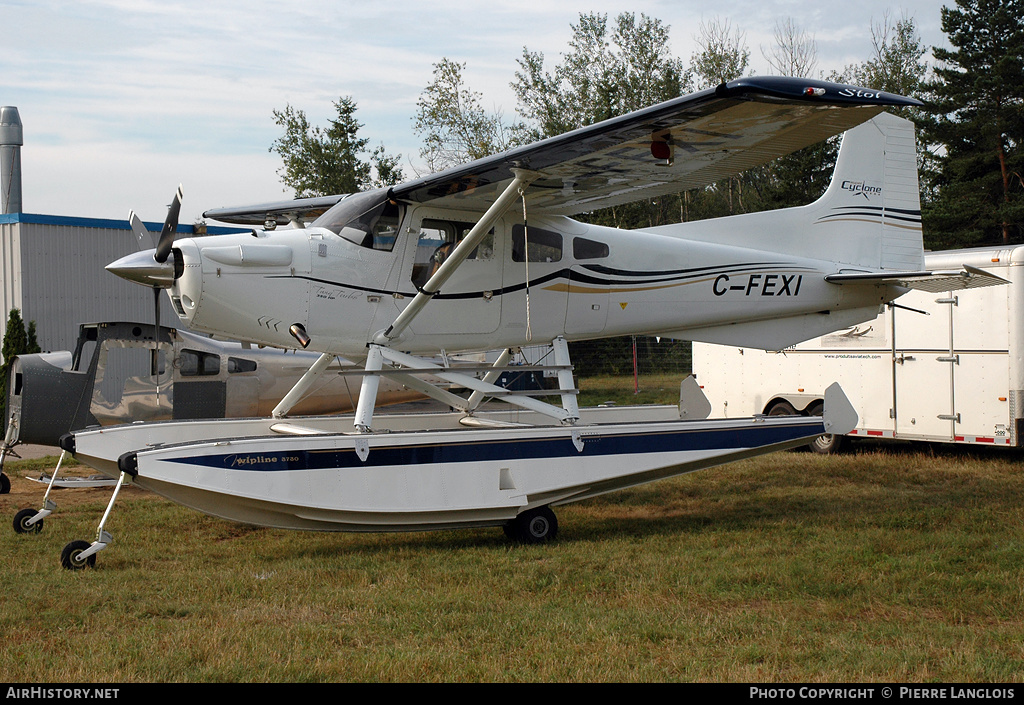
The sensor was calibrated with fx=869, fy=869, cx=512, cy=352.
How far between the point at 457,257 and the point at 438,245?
2.40 ft

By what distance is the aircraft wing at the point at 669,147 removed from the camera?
629cm

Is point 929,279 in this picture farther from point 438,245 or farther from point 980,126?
point 980,126

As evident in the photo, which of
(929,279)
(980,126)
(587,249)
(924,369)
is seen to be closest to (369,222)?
(587,249)

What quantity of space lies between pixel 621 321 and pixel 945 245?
941 inches

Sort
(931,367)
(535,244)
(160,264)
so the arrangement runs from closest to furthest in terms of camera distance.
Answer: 1. (160,264)
2. (535,244)
3. (931,367)

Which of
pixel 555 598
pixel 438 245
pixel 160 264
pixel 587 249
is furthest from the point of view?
pixel 587 249

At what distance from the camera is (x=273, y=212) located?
10367mm

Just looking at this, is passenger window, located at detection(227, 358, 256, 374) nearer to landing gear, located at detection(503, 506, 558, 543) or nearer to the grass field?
the grass field

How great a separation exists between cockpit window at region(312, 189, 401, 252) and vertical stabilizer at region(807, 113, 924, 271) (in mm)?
5101

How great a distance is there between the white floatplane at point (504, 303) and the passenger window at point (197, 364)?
209cm

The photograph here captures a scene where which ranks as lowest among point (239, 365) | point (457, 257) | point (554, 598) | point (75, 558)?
point (554, 598)

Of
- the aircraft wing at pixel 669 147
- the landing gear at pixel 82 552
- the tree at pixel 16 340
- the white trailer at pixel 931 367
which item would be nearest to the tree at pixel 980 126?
the white trailer at pixel 931 367
